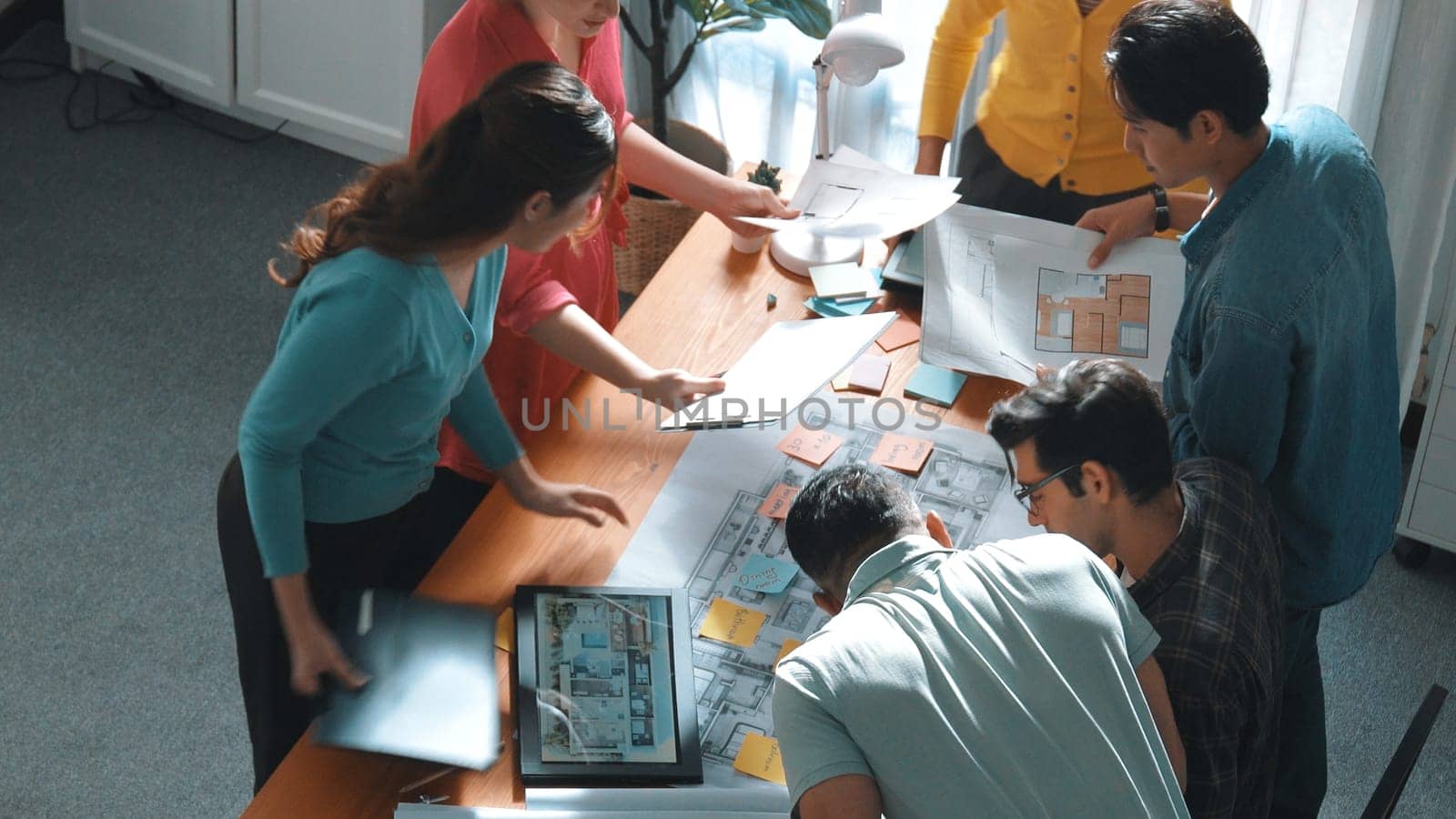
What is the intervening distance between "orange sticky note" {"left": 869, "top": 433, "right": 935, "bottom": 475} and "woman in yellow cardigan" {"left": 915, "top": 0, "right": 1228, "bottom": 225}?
56 centimetres

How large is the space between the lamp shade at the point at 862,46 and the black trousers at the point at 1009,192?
1.15ft

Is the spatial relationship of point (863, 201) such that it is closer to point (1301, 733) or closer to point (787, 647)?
point (787, 647)

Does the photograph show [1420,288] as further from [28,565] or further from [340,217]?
[28,565]

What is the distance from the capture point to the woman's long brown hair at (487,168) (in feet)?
4.93

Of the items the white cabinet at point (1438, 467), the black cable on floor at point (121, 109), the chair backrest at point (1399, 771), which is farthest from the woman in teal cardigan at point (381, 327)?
the black cable on floor at point (121, 109)

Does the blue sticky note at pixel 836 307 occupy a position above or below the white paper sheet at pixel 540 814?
above

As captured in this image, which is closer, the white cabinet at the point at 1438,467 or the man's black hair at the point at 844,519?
the man's black hair at the point at 844,519

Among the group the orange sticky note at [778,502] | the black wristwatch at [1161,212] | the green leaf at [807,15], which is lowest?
the orange sticky note at [778,502]

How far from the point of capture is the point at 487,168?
1.51 meters

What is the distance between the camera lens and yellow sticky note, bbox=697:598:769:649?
5.51ft

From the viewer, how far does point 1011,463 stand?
1.64 metres

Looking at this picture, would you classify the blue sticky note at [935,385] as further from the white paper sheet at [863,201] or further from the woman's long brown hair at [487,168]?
the woman's long brown hair at [487,168]

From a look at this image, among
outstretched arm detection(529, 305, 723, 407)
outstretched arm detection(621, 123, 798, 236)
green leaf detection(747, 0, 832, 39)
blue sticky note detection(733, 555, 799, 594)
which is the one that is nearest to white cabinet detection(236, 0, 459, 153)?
green leaf detection(747, 0, 832, 39)

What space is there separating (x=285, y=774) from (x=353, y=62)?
2.60 meters
